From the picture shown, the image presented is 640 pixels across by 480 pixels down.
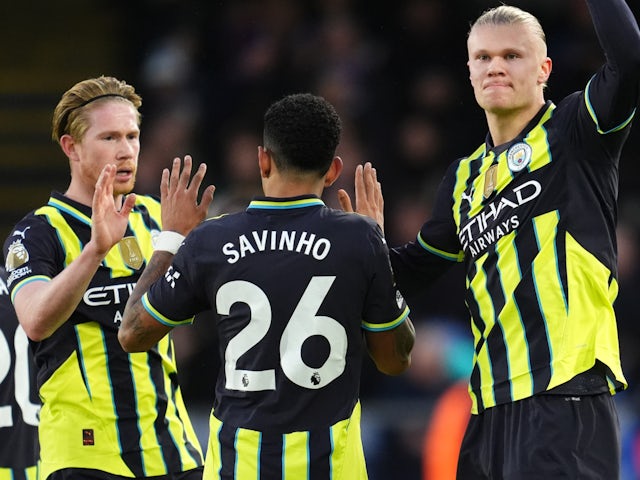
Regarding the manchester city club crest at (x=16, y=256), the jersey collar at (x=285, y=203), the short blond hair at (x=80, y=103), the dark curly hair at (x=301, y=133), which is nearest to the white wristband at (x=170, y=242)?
the jersey collar at (x=285, y=203)

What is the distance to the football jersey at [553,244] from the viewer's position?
3895 millimetres

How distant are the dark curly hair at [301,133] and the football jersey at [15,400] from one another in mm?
2007

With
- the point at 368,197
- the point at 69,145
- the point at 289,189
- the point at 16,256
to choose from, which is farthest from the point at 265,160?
the point at 69,145

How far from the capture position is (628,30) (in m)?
3.83

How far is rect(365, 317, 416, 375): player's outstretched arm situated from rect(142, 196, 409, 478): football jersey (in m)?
0.05

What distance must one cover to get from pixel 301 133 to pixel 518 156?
0.87m

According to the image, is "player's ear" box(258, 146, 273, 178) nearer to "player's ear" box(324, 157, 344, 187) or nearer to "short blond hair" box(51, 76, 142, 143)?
"player's ear" box(324, 157, 344, 187)

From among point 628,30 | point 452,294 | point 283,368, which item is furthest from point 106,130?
point 452,294

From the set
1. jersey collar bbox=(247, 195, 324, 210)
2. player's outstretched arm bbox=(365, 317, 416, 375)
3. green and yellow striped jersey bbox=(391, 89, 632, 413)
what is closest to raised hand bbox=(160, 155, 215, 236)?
jersey collar bbox=(247, 195, 324, 210)

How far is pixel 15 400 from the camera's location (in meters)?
5.23

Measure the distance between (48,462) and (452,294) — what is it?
3.92 m

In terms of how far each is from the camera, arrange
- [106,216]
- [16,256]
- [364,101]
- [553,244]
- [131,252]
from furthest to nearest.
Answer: [364,101] → [131,252] → [16,256] → [106,216] → [553,244]

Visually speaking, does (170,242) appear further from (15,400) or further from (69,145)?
(15,400)

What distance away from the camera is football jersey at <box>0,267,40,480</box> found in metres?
5.23
